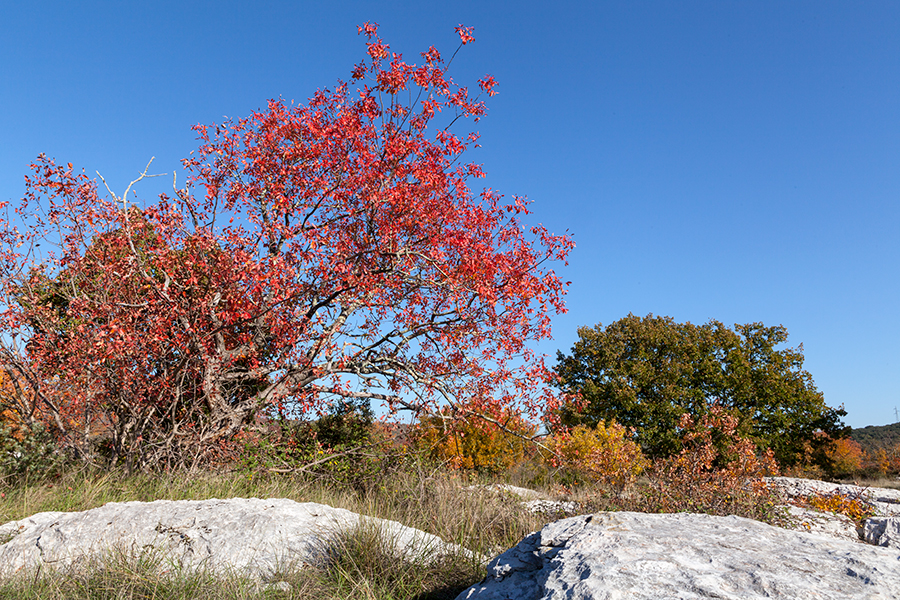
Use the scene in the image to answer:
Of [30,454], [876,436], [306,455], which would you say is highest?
[876,436]

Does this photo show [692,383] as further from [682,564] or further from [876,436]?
[876,436]

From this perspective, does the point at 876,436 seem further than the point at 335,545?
Yes

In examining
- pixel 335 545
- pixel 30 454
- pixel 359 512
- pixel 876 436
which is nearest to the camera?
pixel 335 545

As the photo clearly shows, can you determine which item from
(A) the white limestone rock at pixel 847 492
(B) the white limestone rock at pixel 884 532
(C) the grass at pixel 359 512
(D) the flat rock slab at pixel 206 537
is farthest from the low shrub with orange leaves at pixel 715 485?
(D) the flat rock slab at pixel 206 537

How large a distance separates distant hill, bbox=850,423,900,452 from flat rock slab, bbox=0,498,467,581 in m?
60.5

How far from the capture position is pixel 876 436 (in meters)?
58.9

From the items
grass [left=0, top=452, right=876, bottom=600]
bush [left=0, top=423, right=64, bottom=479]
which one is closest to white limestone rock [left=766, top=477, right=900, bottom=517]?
grass [left=0, top=452, right=876, bottom=600]

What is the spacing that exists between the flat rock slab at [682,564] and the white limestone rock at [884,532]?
7.48 ft

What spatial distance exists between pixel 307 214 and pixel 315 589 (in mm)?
6809

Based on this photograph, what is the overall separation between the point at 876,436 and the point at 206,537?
2898 inches

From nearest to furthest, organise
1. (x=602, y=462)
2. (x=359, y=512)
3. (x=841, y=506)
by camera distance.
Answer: (x=359, y=512)
(x=841, y=506)
(x=602, y=462)

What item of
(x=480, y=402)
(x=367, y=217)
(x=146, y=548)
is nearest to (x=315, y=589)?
(x=146, y=548)

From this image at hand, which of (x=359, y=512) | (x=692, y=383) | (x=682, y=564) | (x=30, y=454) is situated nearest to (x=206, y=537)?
(x=359, y=512)

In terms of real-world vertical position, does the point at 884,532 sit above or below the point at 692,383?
below
